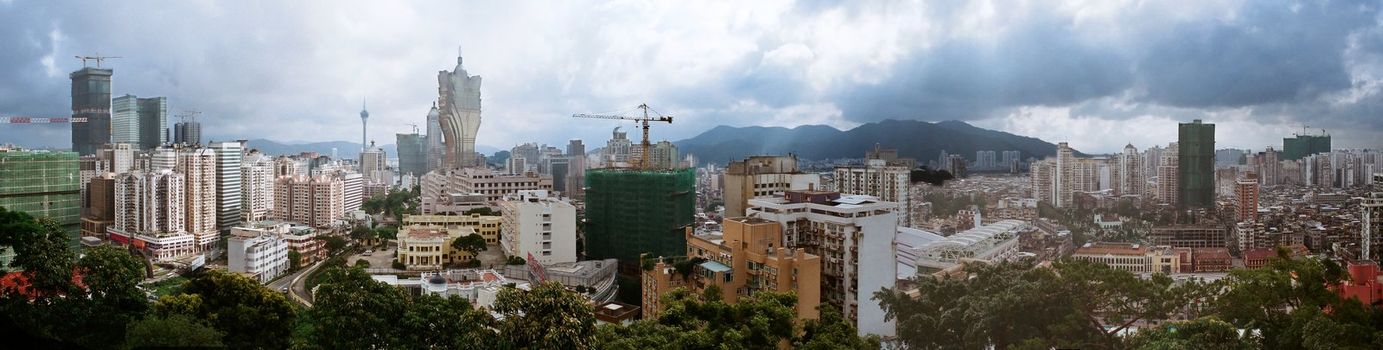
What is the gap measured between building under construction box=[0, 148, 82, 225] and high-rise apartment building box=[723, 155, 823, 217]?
26.0ft

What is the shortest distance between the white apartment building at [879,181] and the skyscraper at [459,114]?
49.1 ft

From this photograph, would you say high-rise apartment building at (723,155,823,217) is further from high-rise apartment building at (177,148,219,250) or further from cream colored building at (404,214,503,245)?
high-rise apartment building at (177,148,219,250)

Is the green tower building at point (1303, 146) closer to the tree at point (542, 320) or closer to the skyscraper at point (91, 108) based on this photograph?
the tree at point (542, 320)

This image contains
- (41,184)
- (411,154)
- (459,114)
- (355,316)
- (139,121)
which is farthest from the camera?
(411,154)

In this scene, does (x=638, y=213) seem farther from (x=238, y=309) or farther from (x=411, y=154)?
(x=411, y=154)

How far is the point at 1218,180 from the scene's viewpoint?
741 centimetres

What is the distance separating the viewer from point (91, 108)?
12.8 m

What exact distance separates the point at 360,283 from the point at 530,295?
3.54 feet

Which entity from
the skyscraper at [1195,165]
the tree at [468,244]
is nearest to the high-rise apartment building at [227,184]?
the tree at [468,244]

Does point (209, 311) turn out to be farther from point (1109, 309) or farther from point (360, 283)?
point (1109, 309)

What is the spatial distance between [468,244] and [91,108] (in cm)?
648

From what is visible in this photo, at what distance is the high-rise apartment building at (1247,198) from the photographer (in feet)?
22.6

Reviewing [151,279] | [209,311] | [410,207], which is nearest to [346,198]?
[410,207]

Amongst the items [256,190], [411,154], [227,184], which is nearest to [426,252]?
[227,184]
